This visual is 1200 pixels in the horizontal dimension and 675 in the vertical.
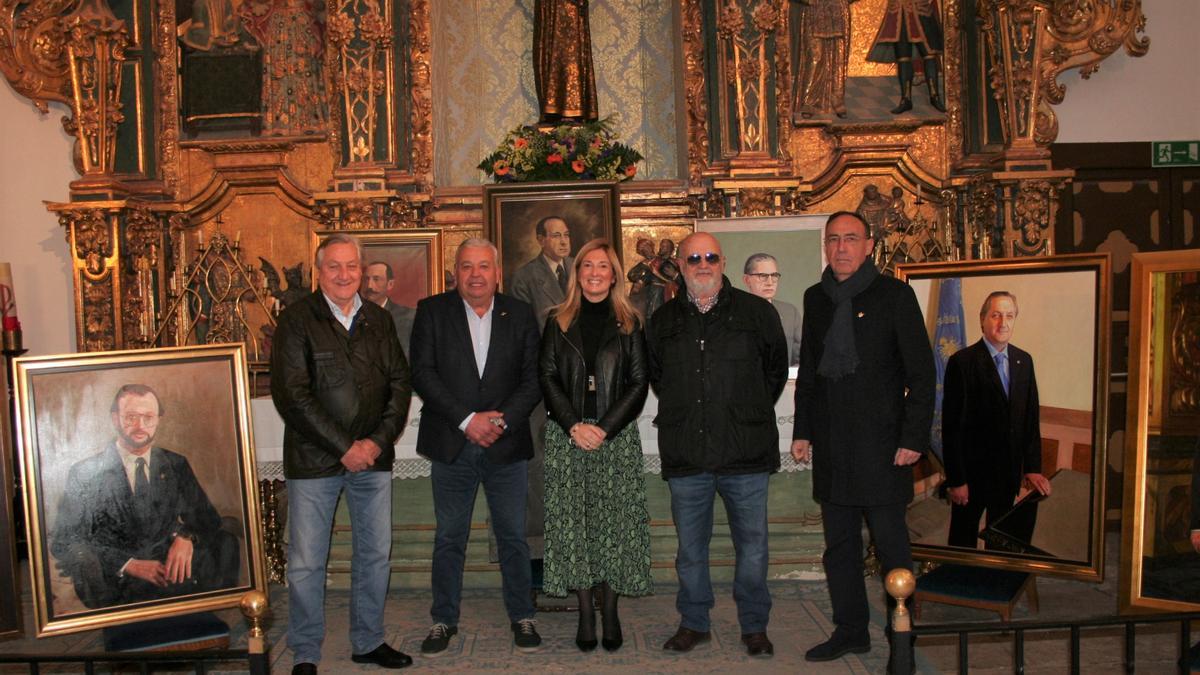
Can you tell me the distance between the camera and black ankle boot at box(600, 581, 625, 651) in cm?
500

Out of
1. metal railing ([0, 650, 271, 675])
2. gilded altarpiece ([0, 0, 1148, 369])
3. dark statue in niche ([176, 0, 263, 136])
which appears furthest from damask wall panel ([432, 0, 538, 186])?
metal railing ([0, 650, 271, 675])

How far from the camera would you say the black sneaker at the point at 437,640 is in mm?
5035

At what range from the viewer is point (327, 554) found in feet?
15.6

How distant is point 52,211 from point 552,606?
530 centimetres

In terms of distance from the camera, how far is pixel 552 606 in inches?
229

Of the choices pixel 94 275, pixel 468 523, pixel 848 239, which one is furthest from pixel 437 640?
pixel 94 275

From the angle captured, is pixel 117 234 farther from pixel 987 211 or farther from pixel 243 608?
pixel 987 211

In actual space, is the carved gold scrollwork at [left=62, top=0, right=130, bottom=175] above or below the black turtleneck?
above

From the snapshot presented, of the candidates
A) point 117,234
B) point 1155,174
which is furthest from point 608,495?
point 1155,174

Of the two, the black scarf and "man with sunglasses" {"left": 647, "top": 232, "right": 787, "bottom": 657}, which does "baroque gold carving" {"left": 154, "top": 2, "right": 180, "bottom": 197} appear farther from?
the black scarf

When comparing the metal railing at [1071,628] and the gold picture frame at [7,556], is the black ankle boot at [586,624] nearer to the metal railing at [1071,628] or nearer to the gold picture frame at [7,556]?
the metal railing at [1071,628]

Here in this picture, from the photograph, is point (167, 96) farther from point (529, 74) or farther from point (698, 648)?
point (698, 648)

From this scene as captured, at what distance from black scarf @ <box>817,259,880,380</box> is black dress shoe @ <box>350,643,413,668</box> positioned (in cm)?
238

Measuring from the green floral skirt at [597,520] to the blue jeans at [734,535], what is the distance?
0.21 metres
